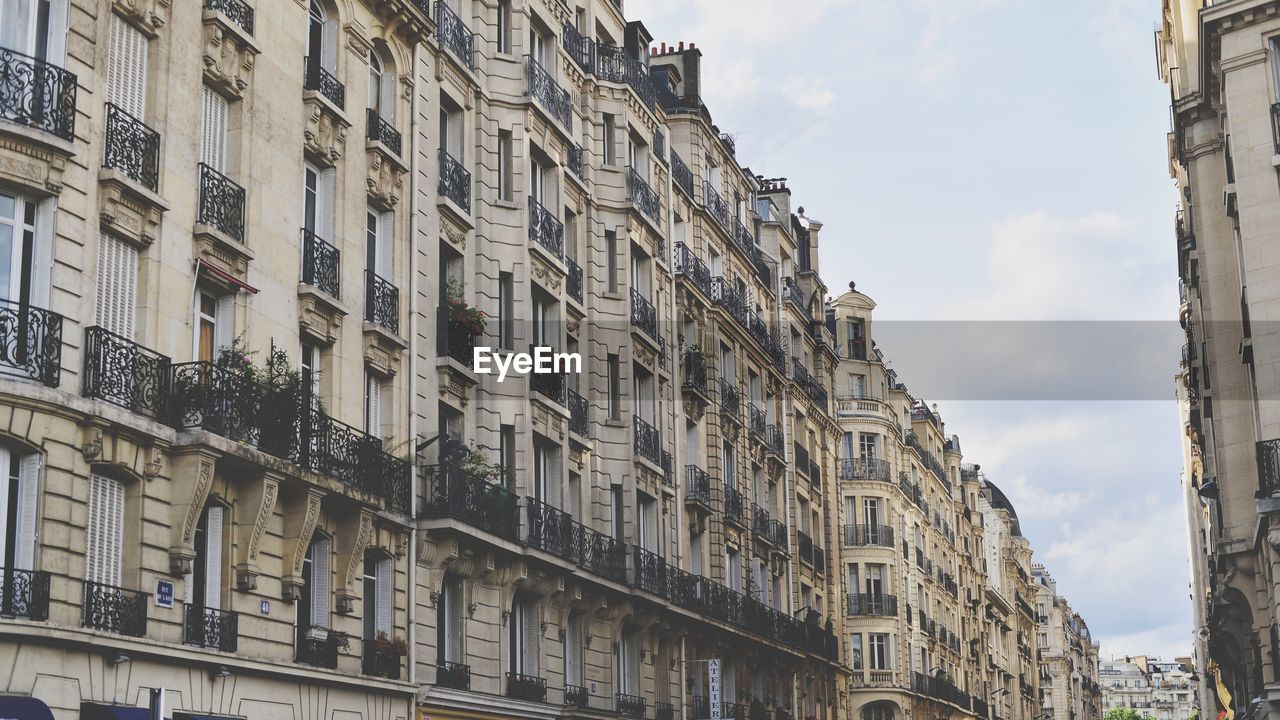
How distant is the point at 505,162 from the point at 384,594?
32.2 feet

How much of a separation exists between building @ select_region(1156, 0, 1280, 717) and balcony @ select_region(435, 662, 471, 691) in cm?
1306

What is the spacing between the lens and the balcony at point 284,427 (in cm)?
2033

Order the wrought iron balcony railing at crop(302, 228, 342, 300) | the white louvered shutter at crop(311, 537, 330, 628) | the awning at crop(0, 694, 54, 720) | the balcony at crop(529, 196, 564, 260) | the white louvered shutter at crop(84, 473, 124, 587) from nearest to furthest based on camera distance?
1. the awning at crop(0, 694, 54, 720)
2. the white louvered shutter at crop(84, 473, 124, 587)
3. the white louvered shutter at crop(311, 537, 330, 628)
4. the wrought iron balcony railing at crop(302, 228, 342, 300)
5. the balcony at crop(529, 196, 564, 260)

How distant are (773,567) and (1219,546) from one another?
60.3 ft

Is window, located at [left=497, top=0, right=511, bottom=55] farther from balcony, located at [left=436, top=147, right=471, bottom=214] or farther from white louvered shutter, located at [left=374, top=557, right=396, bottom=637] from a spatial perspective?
white louvered shutter, located at [left=374, top=557, right=396, bottom=637]

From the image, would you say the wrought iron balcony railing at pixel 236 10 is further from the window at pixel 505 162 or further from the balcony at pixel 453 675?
the balcony at pixel 453 675

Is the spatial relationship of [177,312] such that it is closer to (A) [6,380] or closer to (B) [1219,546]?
(A) [6,380]

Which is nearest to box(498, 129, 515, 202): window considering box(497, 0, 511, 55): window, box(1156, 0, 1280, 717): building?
box(497, 0, 511, 55): window

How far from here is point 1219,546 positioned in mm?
32094

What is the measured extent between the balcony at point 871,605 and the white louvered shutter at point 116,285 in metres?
47.3

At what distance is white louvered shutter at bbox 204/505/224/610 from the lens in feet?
68.8

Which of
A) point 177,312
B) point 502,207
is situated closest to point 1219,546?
point 502,207

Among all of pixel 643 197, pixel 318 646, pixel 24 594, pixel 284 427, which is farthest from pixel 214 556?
pixel 643 197

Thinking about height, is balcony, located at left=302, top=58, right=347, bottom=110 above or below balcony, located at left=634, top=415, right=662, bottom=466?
above
